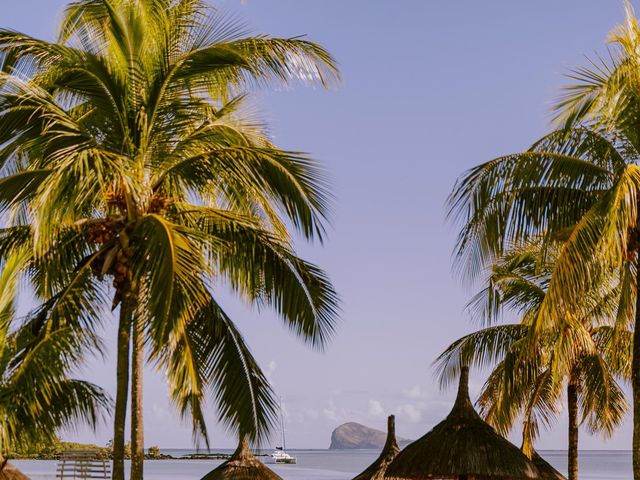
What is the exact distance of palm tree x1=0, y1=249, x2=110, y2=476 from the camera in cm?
962

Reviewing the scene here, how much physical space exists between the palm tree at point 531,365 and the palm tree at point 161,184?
21.0ft

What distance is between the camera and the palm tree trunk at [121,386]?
10336mm

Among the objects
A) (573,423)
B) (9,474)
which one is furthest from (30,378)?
(573,423)

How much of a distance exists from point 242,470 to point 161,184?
7785 mm

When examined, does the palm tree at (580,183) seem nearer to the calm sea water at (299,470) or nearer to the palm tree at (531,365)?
the palm tree at (531,365)

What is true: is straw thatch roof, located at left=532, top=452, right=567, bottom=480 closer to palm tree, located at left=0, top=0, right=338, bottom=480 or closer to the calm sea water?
palm tree, located at left=0, top=0, right=338, bottom=480

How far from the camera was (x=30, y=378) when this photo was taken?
379 inches

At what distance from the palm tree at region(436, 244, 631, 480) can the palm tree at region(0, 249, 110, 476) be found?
26.2ft

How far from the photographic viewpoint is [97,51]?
10.9 metres

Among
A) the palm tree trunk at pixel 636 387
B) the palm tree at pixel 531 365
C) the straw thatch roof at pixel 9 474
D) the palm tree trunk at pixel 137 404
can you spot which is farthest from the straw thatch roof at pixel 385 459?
the palm tree trunk at pixel 137 404

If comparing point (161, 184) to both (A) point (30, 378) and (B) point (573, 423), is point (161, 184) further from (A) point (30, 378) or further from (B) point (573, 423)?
(B) point (573, 423)

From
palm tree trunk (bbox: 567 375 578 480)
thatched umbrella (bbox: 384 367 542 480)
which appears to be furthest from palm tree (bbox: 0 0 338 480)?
palm tree trunk (bbox: 567 375 578 480)

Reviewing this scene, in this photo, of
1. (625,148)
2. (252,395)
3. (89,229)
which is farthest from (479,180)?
(89,229)

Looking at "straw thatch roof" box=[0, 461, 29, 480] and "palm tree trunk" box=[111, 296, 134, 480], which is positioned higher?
"palm tree trunk" box=[111, 296, 134, 480]
